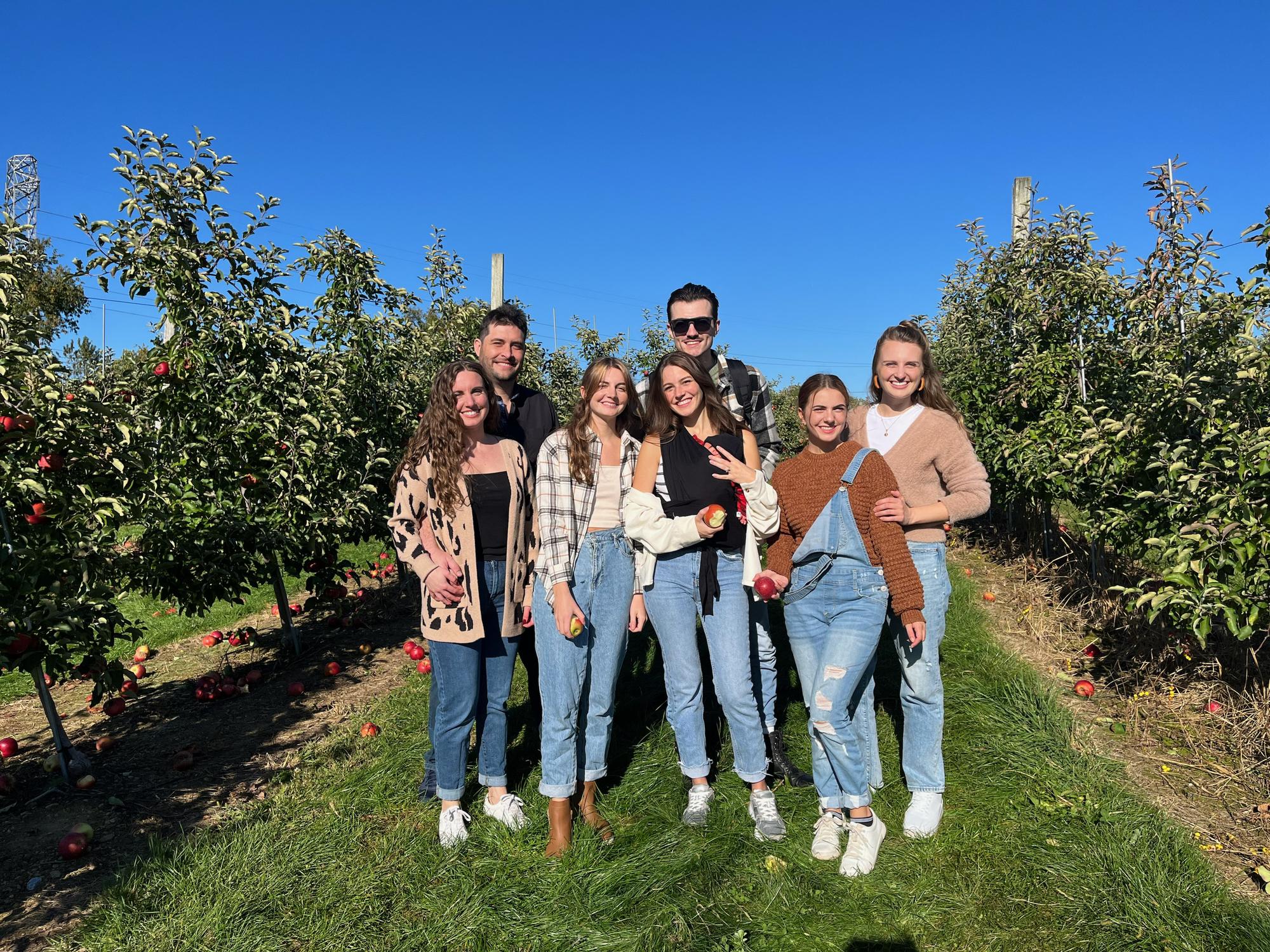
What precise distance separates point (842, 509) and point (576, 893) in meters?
1.78

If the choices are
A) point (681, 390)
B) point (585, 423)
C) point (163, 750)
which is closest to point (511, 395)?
point (585, 423)

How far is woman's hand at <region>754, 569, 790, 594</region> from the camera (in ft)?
9.61

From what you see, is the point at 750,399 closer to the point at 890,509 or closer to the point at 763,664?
the point at 890,509

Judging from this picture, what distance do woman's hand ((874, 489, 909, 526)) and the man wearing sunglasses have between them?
708 millimetres

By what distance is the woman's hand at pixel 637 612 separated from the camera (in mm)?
3193

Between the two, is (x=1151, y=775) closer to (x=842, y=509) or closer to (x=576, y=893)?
(x=842, y=509)

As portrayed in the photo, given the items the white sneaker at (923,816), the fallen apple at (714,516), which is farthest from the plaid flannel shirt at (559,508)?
the white sneaker at (923,816)

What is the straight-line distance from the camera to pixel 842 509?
2.94 metres

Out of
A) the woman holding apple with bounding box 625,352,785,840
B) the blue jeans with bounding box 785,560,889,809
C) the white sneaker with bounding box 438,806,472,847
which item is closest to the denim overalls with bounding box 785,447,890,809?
the blue jeans with bounding box 785,560,889,809

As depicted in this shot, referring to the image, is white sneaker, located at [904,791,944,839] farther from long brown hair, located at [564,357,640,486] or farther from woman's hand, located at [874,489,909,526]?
long brown hair, located at [564,357,640,486]

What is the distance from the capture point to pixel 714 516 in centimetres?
291

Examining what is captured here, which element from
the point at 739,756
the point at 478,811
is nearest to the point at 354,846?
the point at 478,811

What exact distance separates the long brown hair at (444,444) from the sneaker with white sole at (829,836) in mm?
2006

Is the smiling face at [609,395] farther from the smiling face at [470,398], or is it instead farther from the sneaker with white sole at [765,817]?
the sneaker with white sole at [765,817]
